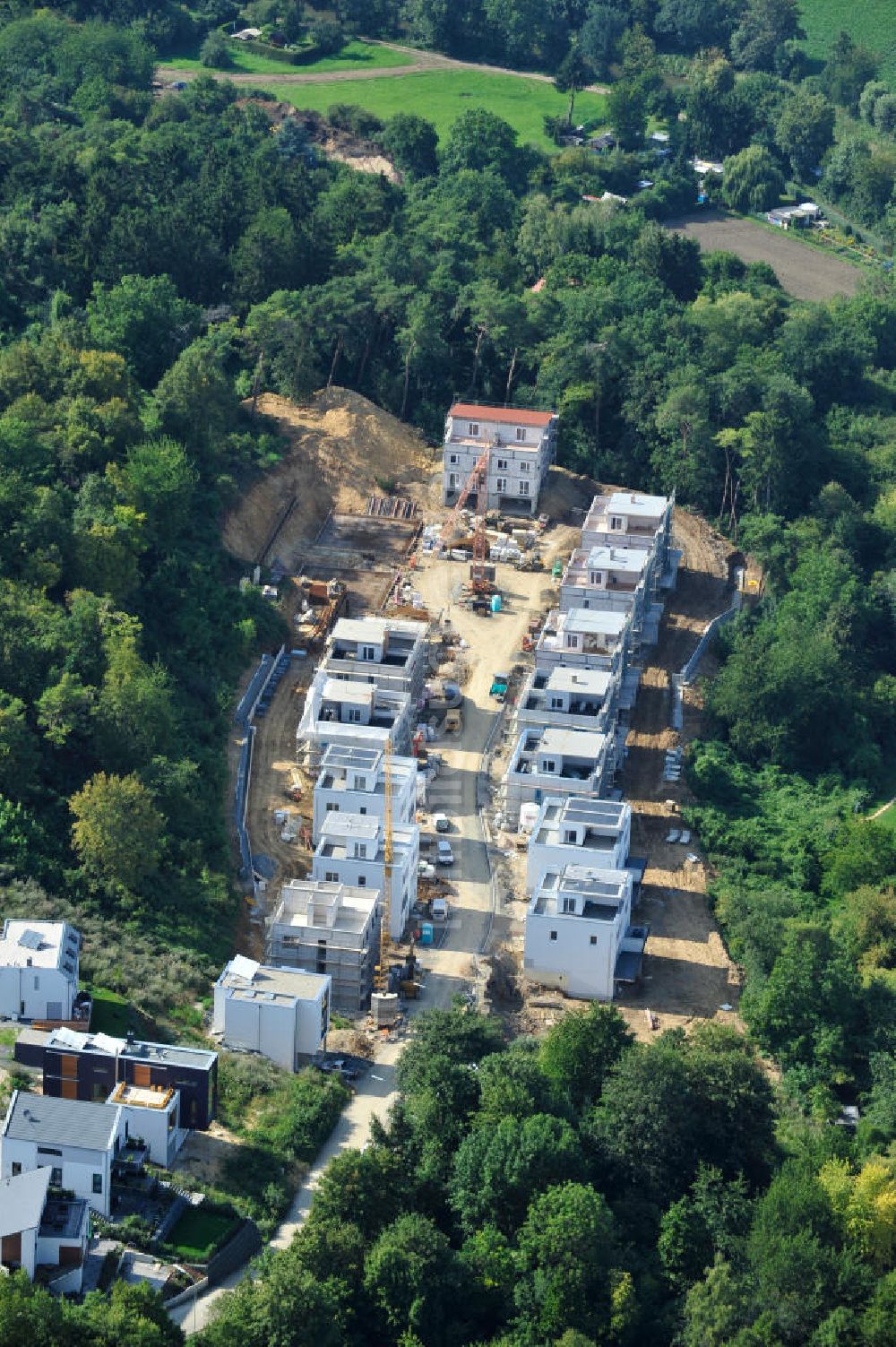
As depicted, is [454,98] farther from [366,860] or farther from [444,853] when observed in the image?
[366,860]

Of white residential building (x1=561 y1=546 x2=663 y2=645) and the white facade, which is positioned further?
white residential building (x1=561 y1=546 x2=663 y2=645)

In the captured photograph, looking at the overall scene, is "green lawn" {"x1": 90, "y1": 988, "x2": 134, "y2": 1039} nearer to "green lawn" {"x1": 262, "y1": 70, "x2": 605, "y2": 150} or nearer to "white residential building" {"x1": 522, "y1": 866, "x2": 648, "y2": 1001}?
"white residential building" {"x1": 522, "y1": 866, "x2": 648, "y2": 1001}

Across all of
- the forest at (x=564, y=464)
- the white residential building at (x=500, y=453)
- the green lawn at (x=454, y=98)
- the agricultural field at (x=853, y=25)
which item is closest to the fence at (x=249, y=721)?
the forest at (x=564, y=464)

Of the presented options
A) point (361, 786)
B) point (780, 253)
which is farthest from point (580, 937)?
point (780, 253)

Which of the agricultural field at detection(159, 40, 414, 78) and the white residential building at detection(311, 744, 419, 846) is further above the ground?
the agricultural field at detection(159, 40, 414, 78)

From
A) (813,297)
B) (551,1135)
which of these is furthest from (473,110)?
(551,1135)

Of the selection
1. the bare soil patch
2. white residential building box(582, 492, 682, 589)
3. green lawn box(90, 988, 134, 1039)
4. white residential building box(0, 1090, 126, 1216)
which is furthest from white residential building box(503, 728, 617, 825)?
the bare soil patch

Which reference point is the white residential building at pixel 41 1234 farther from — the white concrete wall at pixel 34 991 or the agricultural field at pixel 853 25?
the agricultural field at pixel 853 25

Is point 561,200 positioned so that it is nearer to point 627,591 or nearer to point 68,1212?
point 627,591
